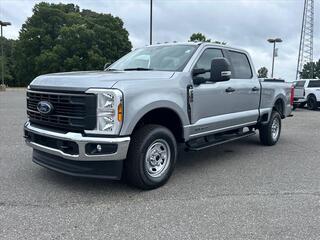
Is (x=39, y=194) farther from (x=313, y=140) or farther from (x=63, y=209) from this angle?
(x=313, y=140)

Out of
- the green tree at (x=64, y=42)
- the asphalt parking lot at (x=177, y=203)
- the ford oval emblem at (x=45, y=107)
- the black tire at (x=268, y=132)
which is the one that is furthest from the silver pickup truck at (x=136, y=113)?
the green tree at (x=64, y=42)

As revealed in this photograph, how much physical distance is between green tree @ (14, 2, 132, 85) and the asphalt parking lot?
40030 millimetres

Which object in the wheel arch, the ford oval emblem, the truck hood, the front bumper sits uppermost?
the truck hood

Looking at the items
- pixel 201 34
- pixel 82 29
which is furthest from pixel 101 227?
pixel 82 29

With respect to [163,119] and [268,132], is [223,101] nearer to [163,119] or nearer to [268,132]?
[163,119]

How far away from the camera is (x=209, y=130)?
5695 millimetres

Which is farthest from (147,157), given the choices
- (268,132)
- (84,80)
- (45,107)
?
(268,132)

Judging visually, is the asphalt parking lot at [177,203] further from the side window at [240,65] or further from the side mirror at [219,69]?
the side window at [240,65]

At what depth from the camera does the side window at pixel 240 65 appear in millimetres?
6609

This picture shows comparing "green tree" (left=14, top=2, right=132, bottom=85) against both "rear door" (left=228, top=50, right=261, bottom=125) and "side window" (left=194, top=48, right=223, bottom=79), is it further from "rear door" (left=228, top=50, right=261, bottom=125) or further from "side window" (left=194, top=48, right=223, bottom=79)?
"side window" (left=194, top=48, right=223, bottom=79)

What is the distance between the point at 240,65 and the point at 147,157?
124 inches

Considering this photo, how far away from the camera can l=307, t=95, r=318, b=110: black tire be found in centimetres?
1967

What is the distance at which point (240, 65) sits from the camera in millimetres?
6844

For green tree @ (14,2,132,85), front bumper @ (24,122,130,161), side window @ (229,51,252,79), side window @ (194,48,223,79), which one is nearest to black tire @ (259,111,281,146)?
side window @ (229,51,252,79)
